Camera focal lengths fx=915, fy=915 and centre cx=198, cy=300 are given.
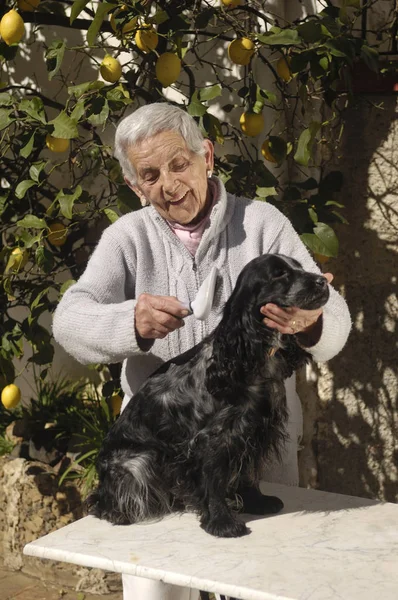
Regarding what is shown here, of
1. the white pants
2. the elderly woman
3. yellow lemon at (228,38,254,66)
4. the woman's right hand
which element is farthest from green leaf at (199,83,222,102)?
the woman's right hand

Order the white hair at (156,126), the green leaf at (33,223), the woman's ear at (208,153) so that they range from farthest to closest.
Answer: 1. the green leaf at (33,223)
2. the woman's ear at (208,153)
3. the white hair at (156,126)

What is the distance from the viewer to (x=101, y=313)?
2.53m

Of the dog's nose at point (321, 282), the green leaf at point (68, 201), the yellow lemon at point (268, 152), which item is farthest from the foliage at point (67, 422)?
the dog's nose at point (321, 282)

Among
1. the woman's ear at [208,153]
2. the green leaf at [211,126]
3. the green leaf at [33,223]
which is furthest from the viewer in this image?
the green leaf at [33,223]

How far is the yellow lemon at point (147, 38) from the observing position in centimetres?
355

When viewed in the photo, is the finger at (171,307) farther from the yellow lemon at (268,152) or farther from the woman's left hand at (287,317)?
the yellow lemon at (268,152)

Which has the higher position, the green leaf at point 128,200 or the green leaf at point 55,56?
the green leaf at point 55,56

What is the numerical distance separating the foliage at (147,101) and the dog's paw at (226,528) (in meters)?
1.49

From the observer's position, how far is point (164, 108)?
8.55 feet

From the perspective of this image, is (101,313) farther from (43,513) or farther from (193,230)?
(43,513)

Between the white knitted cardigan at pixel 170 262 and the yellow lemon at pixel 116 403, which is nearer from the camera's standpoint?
the white knitted cardigan at pixel 170 262

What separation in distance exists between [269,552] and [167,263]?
2.99ft

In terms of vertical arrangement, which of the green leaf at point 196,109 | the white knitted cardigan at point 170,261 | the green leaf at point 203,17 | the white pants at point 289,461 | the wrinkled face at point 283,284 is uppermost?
the green leaf at point 203,17

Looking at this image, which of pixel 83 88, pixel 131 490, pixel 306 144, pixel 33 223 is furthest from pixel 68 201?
pixel 131 490
